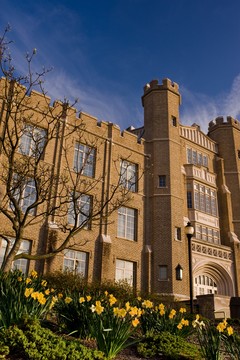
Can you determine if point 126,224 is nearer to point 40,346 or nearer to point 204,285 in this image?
point 204,285

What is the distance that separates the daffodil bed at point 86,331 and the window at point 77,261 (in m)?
12.6

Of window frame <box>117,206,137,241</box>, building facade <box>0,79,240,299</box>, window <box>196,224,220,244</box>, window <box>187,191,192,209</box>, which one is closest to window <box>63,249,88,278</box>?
building facade <box>0,79,240,299</box>

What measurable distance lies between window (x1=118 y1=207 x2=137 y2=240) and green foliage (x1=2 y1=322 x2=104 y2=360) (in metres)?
17.3

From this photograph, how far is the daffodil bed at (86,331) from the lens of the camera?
14.5 ft

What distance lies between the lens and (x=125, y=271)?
21.2 m

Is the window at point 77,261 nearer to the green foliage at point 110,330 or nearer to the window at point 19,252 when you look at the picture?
the window at point 19,252

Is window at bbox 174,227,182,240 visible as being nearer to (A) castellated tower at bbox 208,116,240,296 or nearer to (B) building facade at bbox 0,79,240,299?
(B) building facade at bbox 0,79,240,299

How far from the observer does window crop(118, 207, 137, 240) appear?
22.1m

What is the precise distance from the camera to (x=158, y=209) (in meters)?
23.3

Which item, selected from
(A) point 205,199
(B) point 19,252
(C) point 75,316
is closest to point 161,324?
(C) point 75,316

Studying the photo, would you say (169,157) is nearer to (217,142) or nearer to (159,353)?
(217,142)

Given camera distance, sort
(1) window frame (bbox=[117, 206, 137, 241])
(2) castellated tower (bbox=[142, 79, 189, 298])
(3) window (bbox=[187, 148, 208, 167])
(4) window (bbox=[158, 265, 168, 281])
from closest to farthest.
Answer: (4) window (bbox=[158, 265, 168, 281]) → (2) castellated tower (bbox=[142, 79, 189, 298]) → (1) window frame (bbox=[117, 206, 137, 241]) → (3) window (bbox=[187, 148, 208, 167])

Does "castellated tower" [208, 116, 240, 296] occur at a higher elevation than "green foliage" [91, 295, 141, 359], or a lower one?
higher

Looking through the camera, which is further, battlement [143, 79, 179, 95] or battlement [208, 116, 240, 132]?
battlement [208, 116, 240, 132]
